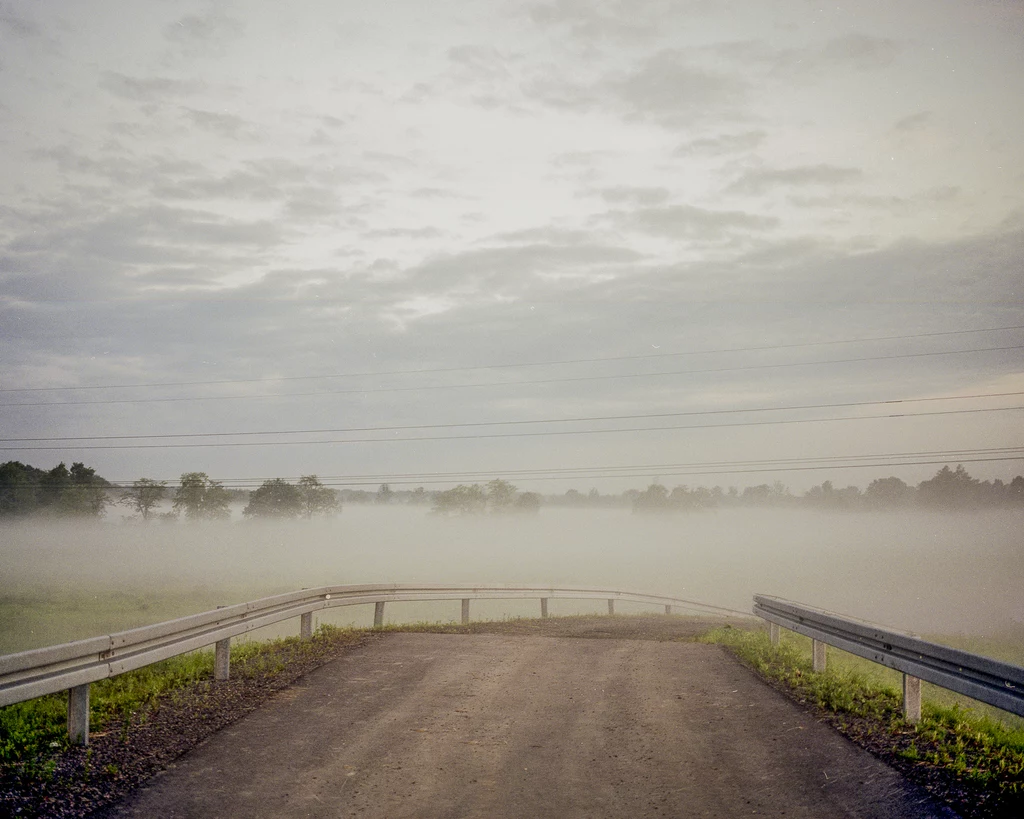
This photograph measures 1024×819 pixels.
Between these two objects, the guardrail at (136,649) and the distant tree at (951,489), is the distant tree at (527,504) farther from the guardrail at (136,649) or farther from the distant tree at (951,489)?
the guardrail at (136,649)

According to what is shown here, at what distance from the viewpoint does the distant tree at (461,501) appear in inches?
6048

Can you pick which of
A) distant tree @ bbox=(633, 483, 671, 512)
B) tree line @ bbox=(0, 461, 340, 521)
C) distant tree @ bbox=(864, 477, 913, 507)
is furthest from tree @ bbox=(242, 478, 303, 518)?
distant tree @ bbox=(864, 477, 913, 507)

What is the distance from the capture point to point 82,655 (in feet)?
24.7

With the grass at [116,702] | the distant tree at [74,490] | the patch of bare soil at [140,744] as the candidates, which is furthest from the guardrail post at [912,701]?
the distant tree at [74,490]

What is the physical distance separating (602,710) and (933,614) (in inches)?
2315

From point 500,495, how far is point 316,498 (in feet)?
143

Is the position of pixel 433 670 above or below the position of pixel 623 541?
above

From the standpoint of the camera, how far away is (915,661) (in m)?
8.10

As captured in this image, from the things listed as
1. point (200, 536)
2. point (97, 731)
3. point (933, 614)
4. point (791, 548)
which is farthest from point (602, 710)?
point (791, 548)

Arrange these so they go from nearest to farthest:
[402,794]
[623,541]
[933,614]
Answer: [402,794] → [933,614] → [623,541]

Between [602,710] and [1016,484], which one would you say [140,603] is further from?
[1016,484]

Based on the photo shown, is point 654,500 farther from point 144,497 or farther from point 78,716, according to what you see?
point 78,716

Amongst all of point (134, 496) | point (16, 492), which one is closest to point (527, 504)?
point (134, 496)

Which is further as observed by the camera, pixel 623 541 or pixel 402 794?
Result: pixel 623 541
